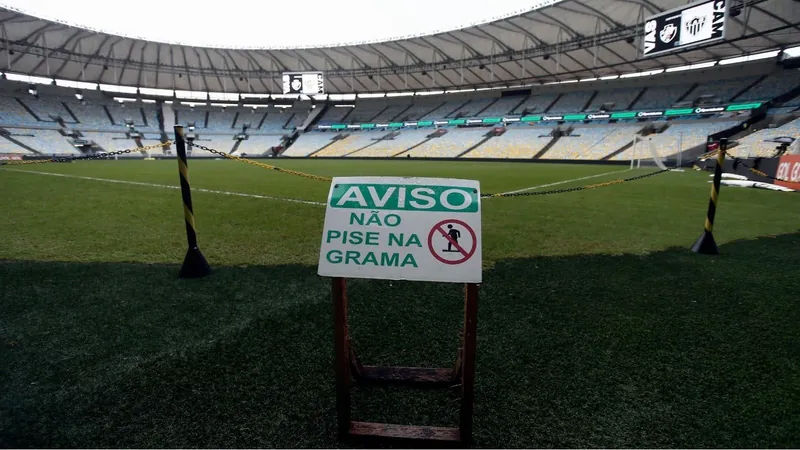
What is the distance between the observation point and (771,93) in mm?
30797

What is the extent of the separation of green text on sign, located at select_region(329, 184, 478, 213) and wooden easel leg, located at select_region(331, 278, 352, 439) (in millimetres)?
389

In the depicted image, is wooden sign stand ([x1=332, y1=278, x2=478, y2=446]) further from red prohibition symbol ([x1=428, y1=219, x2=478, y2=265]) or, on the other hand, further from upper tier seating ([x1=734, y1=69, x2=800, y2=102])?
upper tier seating ([x1=734, y1=69, x2=800, y2=102])

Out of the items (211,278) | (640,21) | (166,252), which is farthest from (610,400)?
(640,21)

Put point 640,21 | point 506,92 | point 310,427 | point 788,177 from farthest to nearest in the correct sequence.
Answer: point 506,92, point 640,21, point 788,177, point 310,427

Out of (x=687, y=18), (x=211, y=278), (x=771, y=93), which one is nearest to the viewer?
(x=211, y=278)

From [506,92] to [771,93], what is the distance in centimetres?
2520

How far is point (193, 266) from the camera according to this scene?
3975 mm

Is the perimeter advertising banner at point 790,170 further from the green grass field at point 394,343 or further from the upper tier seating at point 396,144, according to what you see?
the upper tier seating at point 396,144

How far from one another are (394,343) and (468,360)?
1125mm

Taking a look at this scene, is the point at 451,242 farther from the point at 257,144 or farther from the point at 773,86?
the point at 257,144

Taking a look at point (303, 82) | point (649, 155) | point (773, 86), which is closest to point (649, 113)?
point (649, 155)

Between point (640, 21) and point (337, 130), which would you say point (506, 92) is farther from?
point (337, 130)

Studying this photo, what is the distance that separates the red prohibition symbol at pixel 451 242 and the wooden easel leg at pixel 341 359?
46cm

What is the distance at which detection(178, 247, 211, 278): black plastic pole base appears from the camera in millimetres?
3955
